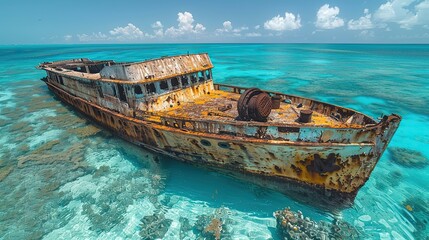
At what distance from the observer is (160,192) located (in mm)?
9344

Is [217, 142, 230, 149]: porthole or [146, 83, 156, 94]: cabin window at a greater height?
[146, 83, 156, 94]: cabin window

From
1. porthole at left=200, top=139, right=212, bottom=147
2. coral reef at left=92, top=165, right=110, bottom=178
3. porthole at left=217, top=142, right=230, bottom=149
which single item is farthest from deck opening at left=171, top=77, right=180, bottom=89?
coral reef at left=92, top=165, right=110, bottom=178

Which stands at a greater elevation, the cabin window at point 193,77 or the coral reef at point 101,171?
the cabin window at point 193,77

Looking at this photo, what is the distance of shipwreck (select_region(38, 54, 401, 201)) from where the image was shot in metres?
7.03

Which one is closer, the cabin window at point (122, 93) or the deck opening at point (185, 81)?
the cabin window at point (122, 93)

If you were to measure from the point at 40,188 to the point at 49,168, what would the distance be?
62.3 inches

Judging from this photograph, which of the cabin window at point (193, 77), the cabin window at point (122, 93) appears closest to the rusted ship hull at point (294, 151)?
the cabin window at point (122, 93)

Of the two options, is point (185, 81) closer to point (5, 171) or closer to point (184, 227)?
point (184, 227)

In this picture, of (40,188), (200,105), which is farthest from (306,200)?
(40,188)

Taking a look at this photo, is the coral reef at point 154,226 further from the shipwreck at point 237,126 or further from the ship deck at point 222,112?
the ship deck at point 222,112

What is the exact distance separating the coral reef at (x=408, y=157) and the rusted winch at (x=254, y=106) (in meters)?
8.46

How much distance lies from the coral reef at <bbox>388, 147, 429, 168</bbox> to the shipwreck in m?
5.66

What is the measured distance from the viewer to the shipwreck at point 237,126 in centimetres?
703

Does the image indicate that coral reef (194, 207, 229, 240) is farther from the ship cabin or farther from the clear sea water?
the ship cabin
